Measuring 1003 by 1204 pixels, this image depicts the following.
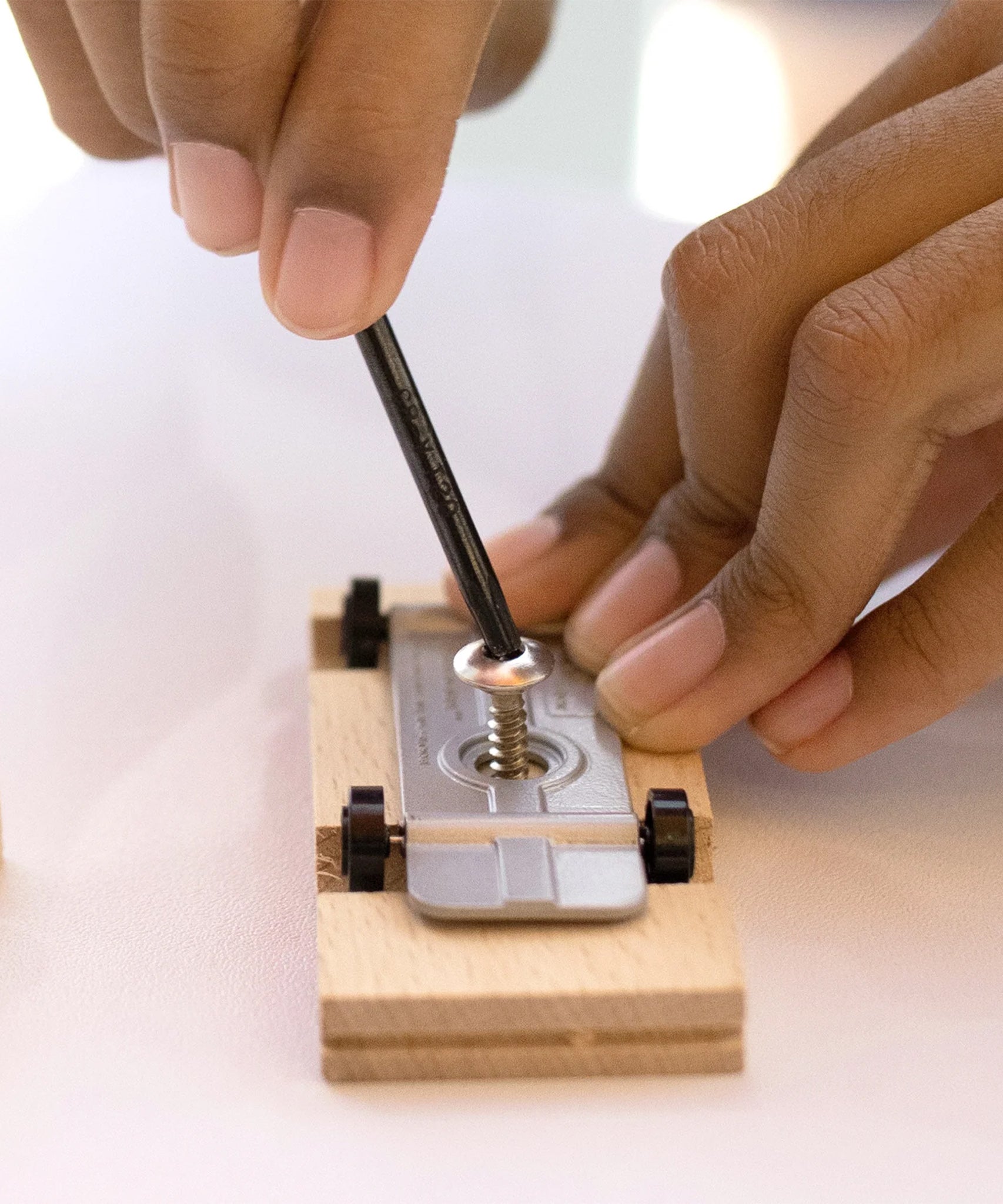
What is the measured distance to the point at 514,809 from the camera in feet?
2.11

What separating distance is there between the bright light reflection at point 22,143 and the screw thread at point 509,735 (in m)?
0.84

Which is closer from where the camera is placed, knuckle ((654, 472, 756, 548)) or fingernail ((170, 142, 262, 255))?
fingernail ((170, 142, 262, 255))

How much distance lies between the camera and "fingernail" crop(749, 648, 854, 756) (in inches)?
27.7

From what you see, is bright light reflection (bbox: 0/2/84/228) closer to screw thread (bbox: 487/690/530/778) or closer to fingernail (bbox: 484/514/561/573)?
fingernail (bbox: 484/514/561/573)

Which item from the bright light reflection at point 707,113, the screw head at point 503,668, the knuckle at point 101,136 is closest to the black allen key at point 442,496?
the screw head at point 503,668

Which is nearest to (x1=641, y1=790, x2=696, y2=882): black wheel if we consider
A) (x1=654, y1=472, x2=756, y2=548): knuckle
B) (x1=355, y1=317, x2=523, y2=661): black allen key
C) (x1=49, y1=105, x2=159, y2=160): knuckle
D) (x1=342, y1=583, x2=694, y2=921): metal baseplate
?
(x1=342, y1=583, x2=694, y2=921): metal baseplate

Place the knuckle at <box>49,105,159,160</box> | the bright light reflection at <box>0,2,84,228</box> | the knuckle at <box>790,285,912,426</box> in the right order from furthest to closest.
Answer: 1. the bright light reflection at <box>0,2,84,228</box>
2. the knuckle at <box>49,105,159,160</box>
3. the knuckle at <box>790,285,912,426</box>

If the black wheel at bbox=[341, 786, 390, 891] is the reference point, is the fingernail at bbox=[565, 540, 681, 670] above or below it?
above

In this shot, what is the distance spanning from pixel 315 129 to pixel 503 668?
0.24 m

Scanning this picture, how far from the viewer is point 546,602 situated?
85 cm

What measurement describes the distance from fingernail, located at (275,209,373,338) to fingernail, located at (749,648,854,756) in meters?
0.27

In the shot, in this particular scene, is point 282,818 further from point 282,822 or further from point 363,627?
point 363,627

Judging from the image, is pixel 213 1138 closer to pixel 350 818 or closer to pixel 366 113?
pixel 350 818

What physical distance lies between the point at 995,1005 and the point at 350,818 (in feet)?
0.84
